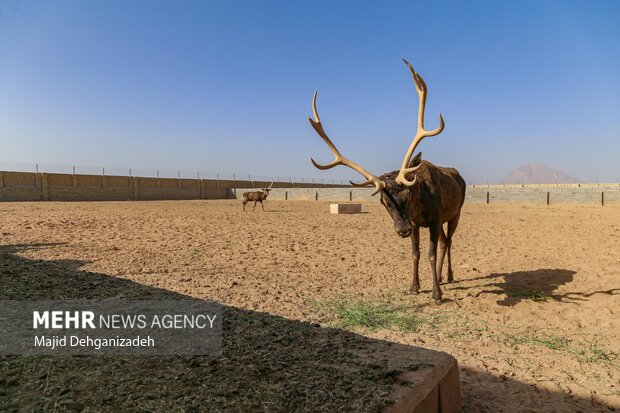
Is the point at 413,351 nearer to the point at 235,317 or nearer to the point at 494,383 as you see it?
the point at 494,383

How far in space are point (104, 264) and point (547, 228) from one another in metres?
12.7

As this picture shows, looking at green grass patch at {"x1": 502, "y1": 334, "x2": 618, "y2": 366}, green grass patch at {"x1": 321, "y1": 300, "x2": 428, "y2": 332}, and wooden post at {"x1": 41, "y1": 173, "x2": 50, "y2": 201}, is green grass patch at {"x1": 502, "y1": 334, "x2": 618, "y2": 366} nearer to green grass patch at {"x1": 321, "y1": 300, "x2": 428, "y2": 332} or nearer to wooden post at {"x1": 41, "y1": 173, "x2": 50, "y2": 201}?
green grass patch at {"x1": 321, "y1": 300, "x2": 428, "y2": 332}

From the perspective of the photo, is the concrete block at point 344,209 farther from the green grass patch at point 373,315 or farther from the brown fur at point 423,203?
the green grass patch at point 373,315

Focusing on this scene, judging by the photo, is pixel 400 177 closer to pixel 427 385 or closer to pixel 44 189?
pixel 427 385

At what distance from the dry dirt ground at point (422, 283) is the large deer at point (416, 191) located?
905 mm

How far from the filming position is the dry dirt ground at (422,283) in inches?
133

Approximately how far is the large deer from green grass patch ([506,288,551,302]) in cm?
118

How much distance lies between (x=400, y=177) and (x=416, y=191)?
1.13 feet

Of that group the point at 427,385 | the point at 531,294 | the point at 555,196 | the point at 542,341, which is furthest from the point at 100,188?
the point at 427,385

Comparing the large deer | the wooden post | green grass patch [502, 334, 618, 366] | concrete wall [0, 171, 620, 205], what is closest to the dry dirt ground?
green grass patch [502, 334, 618, 366]

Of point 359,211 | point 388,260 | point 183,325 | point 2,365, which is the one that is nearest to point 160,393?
point 2,365

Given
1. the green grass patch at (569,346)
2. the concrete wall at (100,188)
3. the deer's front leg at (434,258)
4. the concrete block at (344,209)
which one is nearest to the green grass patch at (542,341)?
the green grass patch at (569,346)

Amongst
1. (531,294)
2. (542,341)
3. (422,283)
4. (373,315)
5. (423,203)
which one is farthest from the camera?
(422,283)

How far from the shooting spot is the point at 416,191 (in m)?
5.55
